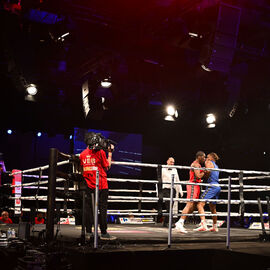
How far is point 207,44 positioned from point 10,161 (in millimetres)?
8934

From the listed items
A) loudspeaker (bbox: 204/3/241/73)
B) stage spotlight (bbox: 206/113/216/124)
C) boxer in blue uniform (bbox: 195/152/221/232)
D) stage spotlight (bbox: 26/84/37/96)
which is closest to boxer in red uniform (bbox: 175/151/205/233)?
boxer in blue uniform (bbox: 195/152/221/232)

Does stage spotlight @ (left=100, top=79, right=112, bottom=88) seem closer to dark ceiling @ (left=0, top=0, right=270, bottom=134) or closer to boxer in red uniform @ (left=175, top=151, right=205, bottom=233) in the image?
dark ceiling @ (left=0, top=0, right=270, bottom=134)

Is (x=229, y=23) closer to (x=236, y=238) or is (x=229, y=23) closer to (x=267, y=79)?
(x=267, y=79)

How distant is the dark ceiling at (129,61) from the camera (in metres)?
8.94

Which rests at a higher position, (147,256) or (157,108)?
(157,108)

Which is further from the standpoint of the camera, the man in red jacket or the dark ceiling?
the dark ceiling

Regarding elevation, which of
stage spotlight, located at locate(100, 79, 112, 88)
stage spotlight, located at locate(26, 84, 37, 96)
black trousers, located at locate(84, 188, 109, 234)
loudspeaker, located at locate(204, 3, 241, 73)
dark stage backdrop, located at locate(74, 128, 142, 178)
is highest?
loudspeaker, located at locate(204, 3, 241, 73)

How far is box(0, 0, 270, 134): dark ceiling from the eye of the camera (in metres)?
8.94

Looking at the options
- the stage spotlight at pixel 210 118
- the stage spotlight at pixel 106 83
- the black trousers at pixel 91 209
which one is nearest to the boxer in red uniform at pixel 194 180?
the black trousers at pixel 91 209

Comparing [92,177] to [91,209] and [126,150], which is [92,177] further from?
[126,150]

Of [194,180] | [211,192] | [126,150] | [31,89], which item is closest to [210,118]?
[126,150]

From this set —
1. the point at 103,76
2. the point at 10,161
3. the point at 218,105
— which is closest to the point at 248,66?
the point at 218,105

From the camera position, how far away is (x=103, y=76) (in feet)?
37.6

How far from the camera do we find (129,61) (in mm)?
11000
